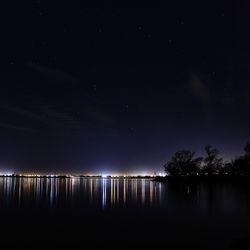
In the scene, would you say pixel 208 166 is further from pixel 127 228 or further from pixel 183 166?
pixel 127 228

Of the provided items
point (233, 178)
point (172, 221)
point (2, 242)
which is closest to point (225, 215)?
point (172, 221)

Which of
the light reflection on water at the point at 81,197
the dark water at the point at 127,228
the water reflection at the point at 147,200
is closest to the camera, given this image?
the dark water at the point at 127,228

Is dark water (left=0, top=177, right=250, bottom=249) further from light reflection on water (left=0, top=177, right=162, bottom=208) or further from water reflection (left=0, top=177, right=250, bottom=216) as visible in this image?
light reflection on water (left=0, top=177, right=162, bottom=208)

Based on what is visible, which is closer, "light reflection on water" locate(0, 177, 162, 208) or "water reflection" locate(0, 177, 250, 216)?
"water reflection" locate(0, 177, 250, 216)

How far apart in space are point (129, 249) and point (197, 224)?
10183 millimetres

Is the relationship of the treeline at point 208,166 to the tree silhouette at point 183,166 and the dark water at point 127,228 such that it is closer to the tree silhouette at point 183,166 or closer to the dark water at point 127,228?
the tree silhouette at point 183,166

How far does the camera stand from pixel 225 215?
1314 inches

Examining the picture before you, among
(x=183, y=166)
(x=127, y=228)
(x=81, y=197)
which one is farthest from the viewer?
(x=183, y=166)

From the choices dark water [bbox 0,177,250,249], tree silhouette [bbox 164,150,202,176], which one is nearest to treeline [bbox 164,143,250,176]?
tree silhouette [bbox 164,150,202,176]

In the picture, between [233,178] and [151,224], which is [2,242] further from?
[233,178]

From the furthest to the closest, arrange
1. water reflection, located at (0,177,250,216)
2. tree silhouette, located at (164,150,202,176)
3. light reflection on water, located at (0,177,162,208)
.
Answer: tree silhouette, located at (164,150,202,176) → light reflection on water, located at (0,177,162,208) → water reflection, located at (0,177,250,216)

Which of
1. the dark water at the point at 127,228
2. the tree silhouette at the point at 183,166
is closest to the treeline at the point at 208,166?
the tree silhouette at the point at 183,166

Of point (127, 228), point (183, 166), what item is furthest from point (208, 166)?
point (127, 228)

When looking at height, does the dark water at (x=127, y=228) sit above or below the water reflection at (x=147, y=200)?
below
